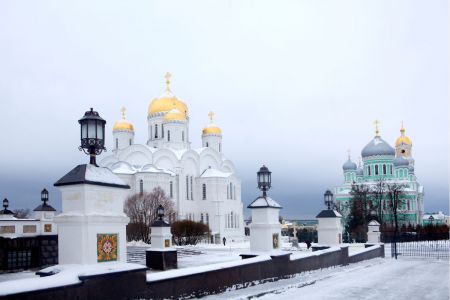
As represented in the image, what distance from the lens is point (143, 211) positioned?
45.8 metres

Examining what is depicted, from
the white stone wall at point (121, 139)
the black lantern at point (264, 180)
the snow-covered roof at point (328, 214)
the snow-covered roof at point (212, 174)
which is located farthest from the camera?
the white stone wall at point (121, 139)

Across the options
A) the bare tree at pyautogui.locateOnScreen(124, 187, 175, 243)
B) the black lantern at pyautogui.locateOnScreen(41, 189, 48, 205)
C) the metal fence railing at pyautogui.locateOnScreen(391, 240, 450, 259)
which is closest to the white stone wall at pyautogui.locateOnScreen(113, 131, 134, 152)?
the bare tree at pyautogui.locateOnScreen(124, 187, 175, 243)

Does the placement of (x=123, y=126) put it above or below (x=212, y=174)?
above

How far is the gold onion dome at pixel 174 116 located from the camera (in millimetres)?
62438

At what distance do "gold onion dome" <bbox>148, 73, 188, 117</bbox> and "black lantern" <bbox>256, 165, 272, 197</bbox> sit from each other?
5073cm

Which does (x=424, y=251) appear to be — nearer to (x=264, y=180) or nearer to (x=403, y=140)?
(x=264, y=180)

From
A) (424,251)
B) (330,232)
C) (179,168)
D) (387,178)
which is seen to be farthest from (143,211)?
(387,178)

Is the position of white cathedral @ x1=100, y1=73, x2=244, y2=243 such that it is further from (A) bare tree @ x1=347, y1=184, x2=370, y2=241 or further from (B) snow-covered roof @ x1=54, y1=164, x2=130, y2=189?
(B) snow-covered roof @ x1=54, y1=164, x2=130, y2=189

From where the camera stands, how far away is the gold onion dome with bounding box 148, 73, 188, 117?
6450 cm

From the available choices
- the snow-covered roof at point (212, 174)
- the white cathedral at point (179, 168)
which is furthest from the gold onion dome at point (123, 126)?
the snow-covered roof at point (212, 174)

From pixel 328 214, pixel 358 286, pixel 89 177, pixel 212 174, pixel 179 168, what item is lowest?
pixel 358 286

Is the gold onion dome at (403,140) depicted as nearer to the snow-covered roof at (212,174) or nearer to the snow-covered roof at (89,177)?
the snow-covered roof at (212,174)

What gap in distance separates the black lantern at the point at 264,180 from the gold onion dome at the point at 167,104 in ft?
166

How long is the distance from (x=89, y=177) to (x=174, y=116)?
54.7 meters
